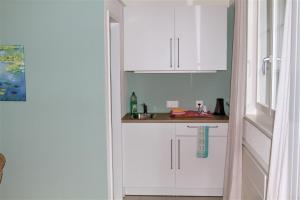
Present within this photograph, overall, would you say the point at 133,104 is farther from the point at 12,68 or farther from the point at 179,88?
the point at 12,68

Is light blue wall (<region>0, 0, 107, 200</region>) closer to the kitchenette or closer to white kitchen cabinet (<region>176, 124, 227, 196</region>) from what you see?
the kitchenette

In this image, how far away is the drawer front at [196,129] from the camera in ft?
13.3

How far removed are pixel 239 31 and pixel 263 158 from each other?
115cm

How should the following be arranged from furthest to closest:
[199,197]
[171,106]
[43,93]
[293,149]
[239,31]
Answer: [171,106], [199,197], [43,93], [239,31], [293,149]

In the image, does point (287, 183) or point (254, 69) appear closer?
point (287, 183)

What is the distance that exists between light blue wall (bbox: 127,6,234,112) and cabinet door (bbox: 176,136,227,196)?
63 centimetres

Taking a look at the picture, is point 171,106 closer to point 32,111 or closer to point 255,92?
point 255,92

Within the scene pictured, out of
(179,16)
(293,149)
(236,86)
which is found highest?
(179,16)

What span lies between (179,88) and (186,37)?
696mm

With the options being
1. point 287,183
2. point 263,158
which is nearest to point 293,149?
point 287,183

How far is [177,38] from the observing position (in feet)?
13.7

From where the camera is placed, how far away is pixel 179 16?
13.7 feet

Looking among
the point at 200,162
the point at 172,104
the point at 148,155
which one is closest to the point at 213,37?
the point at 172,104

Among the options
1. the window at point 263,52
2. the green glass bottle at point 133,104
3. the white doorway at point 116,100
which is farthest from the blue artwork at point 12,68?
the window at point 263,52
